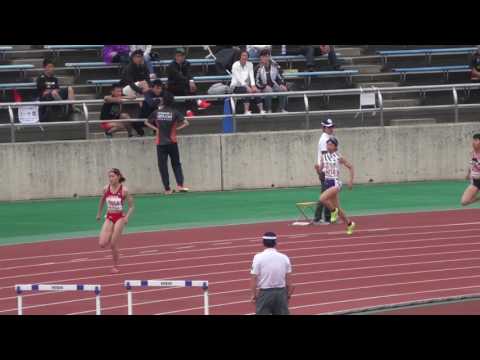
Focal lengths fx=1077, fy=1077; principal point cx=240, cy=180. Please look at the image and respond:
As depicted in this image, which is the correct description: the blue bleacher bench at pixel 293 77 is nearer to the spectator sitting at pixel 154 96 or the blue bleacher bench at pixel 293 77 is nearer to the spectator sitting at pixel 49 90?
the spectator sitting at pixel 49 90

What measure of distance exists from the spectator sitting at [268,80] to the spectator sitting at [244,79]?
21cm

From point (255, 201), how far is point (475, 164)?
234 inches

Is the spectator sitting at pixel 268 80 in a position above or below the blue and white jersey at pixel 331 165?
above

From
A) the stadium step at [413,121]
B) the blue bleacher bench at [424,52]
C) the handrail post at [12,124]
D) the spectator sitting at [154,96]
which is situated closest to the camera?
the handrail post at [12,124]

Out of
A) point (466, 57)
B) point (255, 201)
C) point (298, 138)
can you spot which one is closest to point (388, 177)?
point (298, 138)

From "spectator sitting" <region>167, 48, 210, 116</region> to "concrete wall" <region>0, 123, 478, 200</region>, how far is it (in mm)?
1079

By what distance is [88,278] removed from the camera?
15164mm

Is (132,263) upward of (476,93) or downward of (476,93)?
downward

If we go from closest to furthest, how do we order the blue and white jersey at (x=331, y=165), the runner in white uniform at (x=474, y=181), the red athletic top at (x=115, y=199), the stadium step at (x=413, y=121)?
the red athletic top at (x=115, y=199)
the runner in white uniform at (x=474, y=181)
the blue and white jersey at (x=331, y=165)
the stadium step at (x=413, y=121)

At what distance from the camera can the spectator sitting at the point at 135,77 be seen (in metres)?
24.3

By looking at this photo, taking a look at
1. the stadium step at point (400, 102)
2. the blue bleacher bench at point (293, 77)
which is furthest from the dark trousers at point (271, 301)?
the stadium step at point (400, 102)

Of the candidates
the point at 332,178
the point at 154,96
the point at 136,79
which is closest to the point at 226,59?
the point at 136,79

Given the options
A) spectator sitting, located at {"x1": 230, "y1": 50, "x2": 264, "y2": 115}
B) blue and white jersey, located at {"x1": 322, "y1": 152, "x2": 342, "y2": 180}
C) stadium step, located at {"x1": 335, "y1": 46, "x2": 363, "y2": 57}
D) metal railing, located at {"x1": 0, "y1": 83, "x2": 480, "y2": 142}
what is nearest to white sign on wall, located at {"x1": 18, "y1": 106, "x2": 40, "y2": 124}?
metal railing, located at {"x1": 0, "y1": 83, "x2": 480, "y2": 142}
